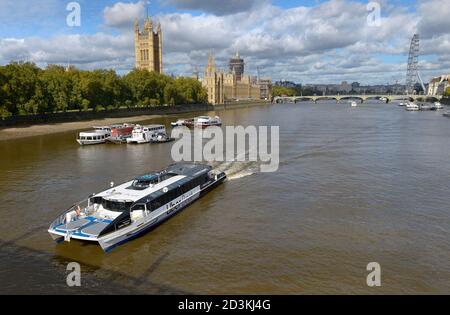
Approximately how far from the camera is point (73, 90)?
8781cm

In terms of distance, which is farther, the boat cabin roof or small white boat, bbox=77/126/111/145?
small white boat, bbox=77/126/111/145

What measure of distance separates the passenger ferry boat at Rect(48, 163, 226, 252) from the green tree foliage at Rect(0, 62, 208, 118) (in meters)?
56.0

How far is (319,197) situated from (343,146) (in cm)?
2795

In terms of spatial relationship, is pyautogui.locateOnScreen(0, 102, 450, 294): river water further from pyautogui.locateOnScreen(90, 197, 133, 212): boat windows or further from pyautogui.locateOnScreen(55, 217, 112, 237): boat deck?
pyautogui.locateOnScreen(90, 197, 133, 212): boat windows

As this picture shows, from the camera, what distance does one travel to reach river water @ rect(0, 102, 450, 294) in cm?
1617

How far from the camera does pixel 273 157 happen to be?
44.1m

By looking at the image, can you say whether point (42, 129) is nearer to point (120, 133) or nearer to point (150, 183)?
point (120, 133)

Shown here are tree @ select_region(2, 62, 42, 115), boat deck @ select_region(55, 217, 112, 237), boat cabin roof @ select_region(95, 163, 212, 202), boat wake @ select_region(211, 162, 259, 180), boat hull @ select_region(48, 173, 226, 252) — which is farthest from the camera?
tree @ select_region(2, 62, 42, 115)

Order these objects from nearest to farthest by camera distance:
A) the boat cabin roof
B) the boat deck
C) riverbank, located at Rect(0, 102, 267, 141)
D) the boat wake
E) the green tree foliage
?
the boat deck < the boat cabin roof < the boat wake < riverbank, located at Rect(0, 102, 267, 141) < the green tree foliage

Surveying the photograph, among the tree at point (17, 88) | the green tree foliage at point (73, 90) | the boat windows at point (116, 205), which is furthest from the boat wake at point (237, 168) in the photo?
the tree at point (17, 88)

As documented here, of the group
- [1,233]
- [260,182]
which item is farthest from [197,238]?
[260,182]

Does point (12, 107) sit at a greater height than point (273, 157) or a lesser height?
greater

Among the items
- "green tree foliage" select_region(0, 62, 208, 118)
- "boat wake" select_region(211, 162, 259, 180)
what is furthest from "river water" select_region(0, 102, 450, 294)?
"green tree foliage" select_region(0, 62, 208, 118)
